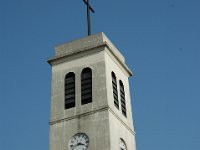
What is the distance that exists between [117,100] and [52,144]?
17.5ft

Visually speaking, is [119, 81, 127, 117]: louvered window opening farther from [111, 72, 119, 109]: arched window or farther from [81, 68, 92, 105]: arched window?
[81, 68, 92, 105]: arched window

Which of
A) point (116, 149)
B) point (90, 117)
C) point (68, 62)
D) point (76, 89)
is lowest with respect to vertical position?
point (116, 149)

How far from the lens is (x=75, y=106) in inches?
1425

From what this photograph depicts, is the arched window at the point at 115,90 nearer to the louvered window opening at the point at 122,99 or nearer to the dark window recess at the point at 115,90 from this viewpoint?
the dark window recess at the point at 115,90

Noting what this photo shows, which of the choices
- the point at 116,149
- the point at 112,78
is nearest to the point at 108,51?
the point at 112,78

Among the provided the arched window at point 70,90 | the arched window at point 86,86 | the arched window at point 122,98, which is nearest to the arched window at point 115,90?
the arched window at point 122,98

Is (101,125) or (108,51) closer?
(101,125)

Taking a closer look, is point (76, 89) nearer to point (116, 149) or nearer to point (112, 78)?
point (112, 78)

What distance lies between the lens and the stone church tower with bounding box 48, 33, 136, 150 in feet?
113

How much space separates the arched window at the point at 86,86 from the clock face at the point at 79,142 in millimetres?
2389

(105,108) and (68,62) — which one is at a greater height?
(68,62)

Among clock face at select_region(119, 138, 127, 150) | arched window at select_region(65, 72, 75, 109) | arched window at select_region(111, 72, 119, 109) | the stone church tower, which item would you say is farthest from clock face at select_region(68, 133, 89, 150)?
arched window at select_region(111, 72, 119, 109)

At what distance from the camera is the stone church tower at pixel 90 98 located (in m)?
34.5

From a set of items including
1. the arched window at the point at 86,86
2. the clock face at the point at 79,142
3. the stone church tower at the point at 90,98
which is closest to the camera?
the clock face at the point at 79,142
